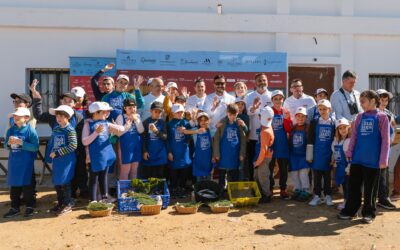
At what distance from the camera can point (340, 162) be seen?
6.25m

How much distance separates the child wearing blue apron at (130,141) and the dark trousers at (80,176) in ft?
1.99

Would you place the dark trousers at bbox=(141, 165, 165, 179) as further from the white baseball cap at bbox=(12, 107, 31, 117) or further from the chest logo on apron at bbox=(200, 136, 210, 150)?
the white baseball cap at bbox=(12, 107, 31, 117)

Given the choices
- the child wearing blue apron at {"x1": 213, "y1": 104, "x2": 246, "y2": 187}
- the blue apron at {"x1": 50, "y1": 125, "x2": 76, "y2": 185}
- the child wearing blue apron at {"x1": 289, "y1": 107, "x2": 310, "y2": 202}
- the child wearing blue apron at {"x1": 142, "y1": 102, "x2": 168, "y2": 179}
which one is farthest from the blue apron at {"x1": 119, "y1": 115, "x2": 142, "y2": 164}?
the child wearing blue apron at {"x1": 289, "y1": 107, "x2": 310, "y2": 202}

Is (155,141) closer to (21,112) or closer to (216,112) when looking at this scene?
(216,112)

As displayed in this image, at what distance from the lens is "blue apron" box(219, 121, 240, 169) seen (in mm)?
6551

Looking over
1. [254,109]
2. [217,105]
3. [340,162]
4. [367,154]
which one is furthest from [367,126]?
[217,105]

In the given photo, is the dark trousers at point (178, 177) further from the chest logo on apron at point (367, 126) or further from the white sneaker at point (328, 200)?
the chest logo on apron at point (367, 126)

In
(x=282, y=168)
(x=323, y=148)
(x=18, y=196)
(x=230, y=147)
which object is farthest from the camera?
(x=282, y=168)

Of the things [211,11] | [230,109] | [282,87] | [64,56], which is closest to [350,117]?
[230,109]

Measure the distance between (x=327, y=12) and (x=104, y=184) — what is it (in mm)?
6516

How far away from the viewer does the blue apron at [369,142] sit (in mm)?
5407

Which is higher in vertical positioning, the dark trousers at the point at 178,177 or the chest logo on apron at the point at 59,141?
the chest logo on apron at the point at 59,141

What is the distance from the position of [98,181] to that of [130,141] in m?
0.77

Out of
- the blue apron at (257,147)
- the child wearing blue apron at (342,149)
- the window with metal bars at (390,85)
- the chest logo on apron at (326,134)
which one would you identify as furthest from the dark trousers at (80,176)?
the window with metal bars at (390,85)
